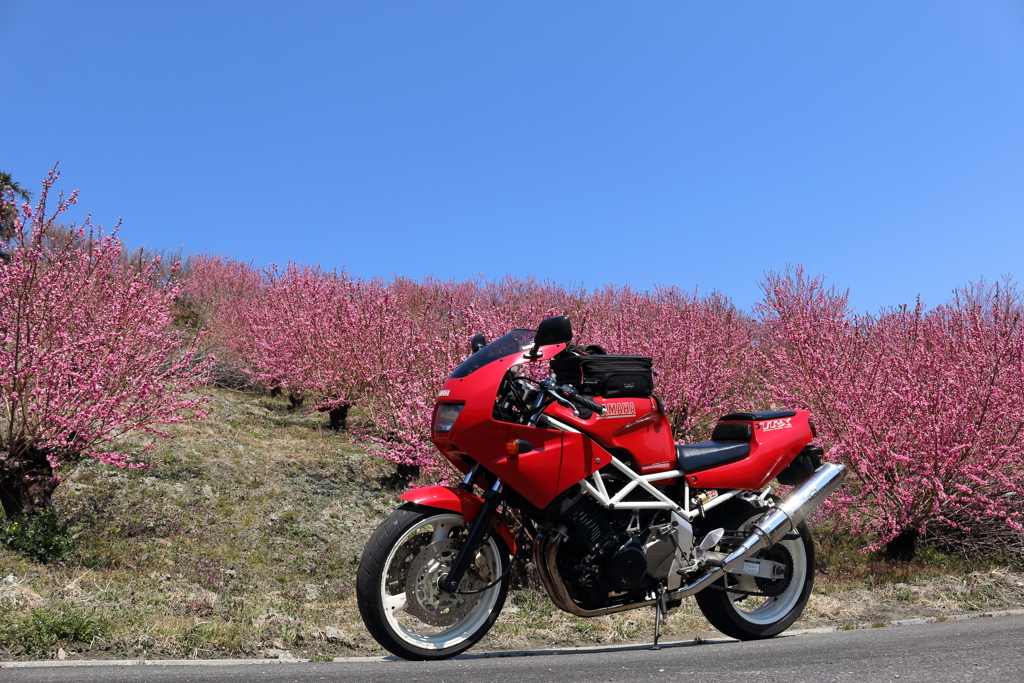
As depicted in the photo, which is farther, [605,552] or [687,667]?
[605,552]

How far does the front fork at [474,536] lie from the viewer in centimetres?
377

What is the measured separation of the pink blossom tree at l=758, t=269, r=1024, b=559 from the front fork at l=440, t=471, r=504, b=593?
5217mm

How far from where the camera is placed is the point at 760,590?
15.6 feet

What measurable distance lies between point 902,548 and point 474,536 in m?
6.59

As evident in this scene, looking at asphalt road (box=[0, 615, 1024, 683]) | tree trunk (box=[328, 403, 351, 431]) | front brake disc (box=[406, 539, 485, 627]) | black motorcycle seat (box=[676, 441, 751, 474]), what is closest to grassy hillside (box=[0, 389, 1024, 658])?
asphalt road (box=[0, 615, 1024, 683])

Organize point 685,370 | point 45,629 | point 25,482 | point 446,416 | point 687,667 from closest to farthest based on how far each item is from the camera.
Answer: point 687,667 → point 446,416 → point 45,629 → point 25,482 → point 685,370

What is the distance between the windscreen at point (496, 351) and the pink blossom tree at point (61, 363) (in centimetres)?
484

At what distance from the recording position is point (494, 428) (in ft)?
12.3

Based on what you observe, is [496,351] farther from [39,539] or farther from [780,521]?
[39,539]

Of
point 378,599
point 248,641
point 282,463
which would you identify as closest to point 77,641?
point 248,641

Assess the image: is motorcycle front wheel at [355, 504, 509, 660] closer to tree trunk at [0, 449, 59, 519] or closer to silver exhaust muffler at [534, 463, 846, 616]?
silver exhaust muffler at [534, 463, 846, 616]

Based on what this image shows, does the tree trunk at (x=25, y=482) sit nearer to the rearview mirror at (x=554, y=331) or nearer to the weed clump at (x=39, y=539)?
the weed clump at (x=39, y=539)

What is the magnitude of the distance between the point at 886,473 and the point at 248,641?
6738 mm

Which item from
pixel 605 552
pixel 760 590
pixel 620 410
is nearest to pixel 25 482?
pixel 605 552
